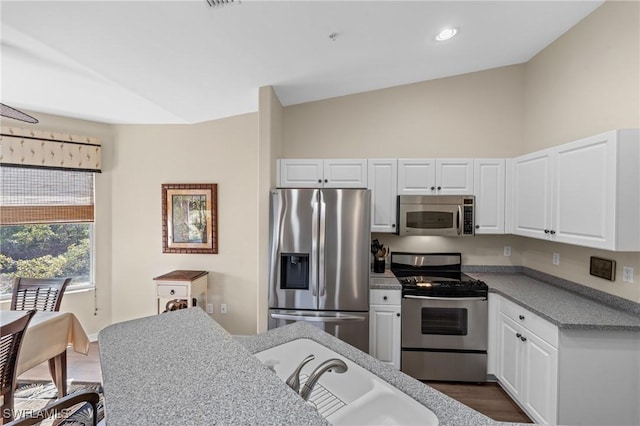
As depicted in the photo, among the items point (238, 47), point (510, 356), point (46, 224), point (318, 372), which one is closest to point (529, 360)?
point (510, 356)

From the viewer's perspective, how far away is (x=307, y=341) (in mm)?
1396

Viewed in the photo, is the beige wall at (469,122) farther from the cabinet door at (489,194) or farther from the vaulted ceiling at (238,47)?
the cabinet door at (489,194)

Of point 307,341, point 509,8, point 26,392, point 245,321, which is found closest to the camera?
point 307,341

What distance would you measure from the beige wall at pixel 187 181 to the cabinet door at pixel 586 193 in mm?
2989

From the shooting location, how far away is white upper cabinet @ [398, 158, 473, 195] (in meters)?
2.93

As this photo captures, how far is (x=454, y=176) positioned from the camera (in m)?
2.94

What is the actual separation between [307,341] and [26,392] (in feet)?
9.73

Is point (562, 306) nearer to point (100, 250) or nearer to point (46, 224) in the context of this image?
point (100, 250)

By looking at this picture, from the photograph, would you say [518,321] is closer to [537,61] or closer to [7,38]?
[537,61]

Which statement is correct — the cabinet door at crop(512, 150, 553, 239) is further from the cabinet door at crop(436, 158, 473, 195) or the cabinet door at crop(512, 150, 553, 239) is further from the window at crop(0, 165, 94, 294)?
the window at crop(0, 165, 94, 294)

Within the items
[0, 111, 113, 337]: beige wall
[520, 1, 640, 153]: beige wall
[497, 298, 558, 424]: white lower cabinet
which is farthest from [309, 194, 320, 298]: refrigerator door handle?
[0, 111, 113, 337]: beige wall

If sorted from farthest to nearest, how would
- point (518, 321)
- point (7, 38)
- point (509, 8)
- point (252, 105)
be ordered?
1. point (252, 105)
2. point (518, 321)
3. point (509, 8)
4. point (7, 38)

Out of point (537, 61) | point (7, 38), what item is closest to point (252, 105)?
point (7, 38)

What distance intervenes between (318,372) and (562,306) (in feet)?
7.13
